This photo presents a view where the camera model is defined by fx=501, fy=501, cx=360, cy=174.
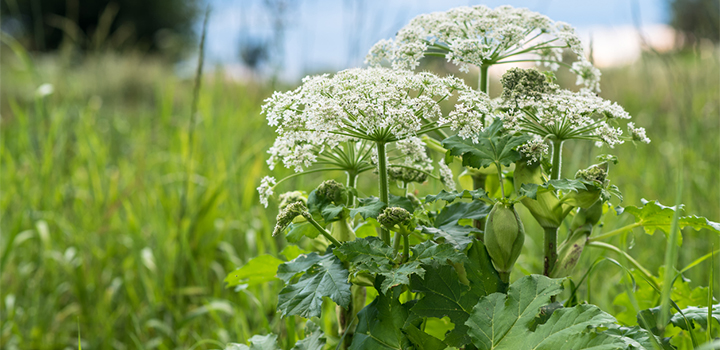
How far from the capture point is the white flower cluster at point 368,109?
862mm

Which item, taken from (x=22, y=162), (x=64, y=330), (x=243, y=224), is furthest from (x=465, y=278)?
(x=22, y=162)

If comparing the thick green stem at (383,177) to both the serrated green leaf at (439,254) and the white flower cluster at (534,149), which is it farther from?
the white flower cluster at (534,149)

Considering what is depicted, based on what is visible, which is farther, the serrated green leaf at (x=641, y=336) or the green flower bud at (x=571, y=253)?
the green flower bud at (x=571, y=253)

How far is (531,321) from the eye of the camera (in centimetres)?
85

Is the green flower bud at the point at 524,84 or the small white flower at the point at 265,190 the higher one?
the green flower bud at the point at 524,84

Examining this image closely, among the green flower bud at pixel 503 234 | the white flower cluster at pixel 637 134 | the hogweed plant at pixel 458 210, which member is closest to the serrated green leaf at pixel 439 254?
the hogweed plant at pixel 458 210

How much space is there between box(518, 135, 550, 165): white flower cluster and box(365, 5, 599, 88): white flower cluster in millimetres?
195

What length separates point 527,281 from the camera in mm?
878

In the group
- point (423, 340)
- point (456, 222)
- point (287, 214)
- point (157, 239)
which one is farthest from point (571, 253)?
point (157, 239)

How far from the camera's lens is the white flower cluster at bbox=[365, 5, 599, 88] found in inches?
40.8

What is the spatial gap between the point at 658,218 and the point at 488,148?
0.38 m

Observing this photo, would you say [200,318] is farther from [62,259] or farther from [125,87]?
[125,87]

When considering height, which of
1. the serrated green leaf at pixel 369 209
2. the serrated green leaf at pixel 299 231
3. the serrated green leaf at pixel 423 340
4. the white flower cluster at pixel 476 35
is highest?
the white flower cluster at pixel 476 35

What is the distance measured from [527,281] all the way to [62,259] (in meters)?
2.14
